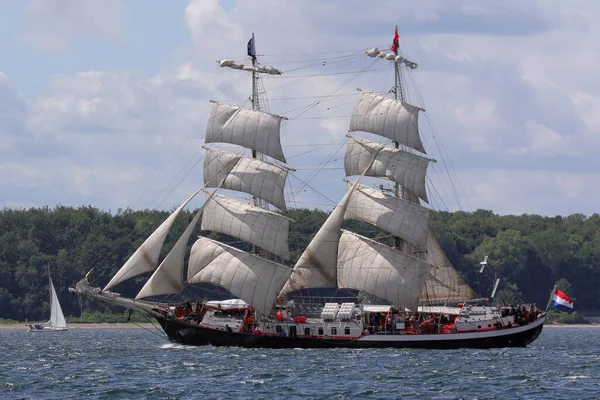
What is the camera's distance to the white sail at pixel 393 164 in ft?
380

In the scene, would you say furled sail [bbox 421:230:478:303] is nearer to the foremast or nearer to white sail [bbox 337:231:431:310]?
white sail [bbox 337:231:431:310]

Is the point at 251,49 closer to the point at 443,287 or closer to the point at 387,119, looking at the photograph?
the point at 387,119

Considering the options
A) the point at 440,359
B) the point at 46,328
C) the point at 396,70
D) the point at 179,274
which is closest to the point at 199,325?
the point at 179,274

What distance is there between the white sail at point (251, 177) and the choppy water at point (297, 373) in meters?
13.3

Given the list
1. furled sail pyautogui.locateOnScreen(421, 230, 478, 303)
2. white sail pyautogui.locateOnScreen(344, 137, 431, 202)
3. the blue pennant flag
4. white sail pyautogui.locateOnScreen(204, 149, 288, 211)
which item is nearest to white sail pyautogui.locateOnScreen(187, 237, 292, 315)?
white sail pyautogui.locateOnScreen(204, 149, 288, 211)

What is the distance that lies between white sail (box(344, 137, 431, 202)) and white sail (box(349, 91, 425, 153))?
3.46ft

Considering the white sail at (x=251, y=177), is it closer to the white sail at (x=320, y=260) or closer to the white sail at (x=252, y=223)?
the white sail at (x=252, y=223)

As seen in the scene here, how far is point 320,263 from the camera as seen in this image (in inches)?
4409

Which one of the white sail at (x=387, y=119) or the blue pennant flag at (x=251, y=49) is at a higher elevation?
the blue pennant flag at (x=251, y=49)

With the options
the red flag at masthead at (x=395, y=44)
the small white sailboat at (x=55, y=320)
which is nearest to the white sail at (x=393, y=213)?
the red flag at masthead at (x=395, y=44)

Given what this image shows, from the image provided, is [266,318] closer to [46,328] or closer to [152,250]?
[152,250]

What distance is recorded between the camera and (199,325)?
110 m

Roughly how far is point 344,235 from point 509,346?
15821mm

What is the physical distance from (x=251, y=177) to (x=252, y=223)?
3929 mm
